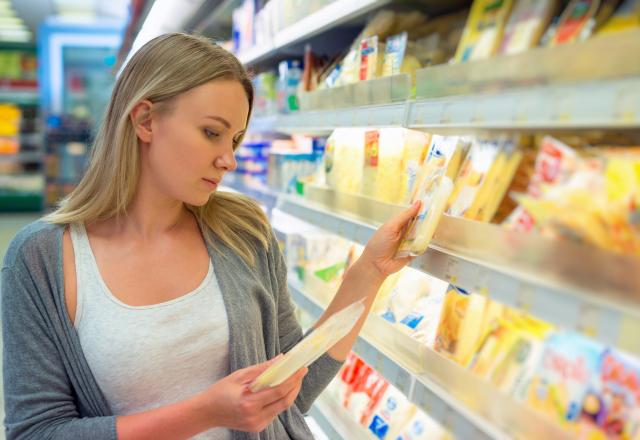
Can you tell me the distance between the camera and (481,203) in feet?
3.99

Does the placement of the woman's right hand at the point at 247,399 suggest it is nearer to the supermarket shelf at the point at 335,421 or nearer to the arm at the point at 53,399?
the arm at the point at 53,399

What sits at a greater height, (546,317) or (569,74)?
(569,74)

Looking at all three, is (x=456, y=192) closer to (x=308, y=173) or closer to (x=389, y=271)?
(x=389, y=271)

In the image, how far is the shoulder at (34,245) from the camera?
1374 millimetres

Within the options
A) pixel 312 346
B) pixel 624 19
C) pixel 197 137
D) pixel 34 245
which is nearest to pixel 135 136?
pixel 197 137

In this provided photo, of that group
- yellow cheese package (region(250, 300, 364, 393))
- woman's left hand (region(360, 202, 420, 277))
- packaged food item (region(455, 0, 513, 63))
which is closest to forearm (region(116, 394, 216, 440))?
yellow cheese package (region(250, 300, 364, 393))

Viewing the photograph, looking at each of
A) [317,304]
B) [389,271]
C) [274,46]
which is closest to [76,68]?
[274,46]

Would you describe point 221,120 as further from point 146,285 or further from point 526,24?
point 526,24

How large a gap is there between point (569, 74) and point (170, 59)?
87 centimetres

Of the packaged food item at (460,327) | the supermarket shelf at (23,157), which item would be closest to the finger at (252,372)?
the packaged food item at (460,327)

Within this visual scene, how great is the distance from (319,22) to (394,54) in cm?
42

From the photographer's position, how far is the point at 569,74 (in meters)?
0.93

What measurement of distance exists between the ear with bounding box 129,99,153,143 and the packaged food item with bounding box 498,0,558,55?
78 centimetres

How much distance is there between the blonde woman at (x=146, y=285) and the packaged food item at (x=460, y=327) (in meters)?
0.17
